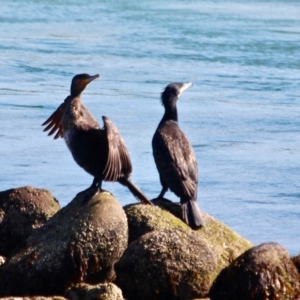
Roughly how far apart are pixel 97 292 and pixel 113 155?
1.31 meters

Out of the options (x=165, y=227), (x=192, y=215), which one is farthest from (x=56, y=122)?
(x=165, y=227)

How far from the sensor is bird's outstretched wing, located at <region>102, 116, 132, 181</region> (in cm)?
536

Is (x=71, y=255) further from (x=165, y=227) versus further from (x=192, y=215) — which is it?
(x=192, y=215)

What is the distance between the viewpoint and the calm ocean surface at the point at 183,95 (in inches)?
290

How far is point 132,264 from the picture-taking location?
465 cm

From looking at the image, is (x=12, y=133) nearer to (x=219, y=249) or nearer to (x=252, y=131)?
(x=252, y=131)

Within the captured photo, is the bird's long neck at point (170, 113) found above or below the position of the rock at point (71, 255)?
above

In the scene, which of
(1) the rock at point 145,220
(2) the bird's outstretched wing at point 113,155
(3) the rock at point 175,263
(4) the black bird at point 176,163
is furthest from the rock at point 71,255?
(4) the black bird at point 176,163

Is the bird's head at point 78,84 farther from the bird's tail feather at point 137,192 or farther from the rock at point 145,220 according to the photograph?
the rock at point 145,220

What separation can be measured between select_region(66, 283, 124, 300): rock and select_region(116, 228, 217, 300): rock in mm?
338

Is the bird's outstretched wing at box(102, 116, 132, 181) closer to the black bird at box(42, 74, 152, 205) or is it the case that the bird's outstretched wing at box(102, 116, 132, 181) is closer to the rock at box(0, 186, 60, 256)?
the black bird at box(42, 74, 152, 205)

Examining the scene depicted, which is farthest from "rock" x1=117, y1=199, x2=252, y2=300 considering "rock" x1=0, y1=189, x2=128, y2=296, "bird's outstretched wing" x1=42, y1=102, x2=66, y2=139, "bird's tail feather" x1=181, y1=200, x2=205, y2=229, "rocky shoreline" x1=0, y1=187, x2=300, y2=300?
"bird's outstretched wing" x1=42, y1=102, x2=66, y2=139

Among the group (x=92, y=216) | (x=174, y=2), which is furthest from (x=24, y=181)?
(x=174, y=2)

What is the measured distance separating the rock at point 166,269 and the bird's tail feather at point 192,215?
682 millimetres
